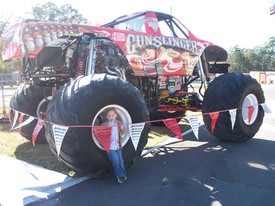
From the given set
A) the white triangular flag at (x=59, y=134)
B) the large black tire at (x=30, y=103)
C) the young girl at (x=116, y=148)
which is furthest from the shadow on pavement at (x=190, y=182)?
the large black tire at (x=30, y=103)

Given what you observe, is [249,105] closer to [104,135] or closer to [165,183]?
[165,183]

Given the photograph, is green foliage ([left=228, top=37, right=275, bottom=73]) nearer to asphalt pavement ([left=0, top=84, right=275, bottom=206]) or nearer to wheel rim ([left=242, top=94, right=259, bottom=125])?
wheel rim ([left=242, top=94, right=259, bottom=125])

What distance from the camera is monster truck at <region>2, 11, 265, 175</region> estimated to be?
4016 mm

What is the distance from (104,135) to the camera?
4234 millimetres

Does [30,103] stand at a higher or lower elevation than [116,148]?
higher

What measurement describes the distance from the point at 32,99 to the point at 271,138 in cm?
536

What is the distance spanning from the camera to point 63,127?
384cm

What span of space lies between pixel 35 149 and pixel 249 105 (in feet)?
15.2

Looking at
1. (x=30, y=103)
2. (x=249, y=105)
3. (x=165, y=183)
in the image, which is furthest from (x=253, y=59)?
(x=165, y=183)

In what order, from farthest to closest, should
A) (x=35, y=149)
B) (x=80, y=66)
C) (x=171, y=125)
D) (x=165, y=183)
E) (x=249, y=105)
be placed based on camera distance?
(x=249, y=105) → (x=35, y=149) → (x=80, y=66) → (x=171, y=125) → (x=165, y=183)

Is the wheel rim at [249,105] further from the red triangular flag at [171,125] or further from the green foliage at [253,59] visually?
the green foliage at [253,59]

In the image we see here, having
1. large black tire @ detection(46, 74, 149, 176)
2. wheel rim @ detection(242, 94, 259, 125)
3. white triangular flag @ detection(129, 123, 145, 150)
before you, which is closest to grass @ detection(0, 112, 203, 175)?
large black tire @ detection(46, 74, 149, 176)

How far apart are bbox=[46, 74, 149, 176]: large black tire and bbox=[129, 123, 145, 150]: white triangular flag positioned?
86 millimetres

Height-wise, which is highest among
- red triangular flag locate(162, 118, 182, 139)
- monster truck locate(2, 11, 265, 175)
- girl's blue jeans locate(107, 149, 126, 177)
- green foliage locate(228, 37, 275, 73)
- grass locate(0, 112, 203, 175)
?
green foliage locate(228, 37, 275, 73)
